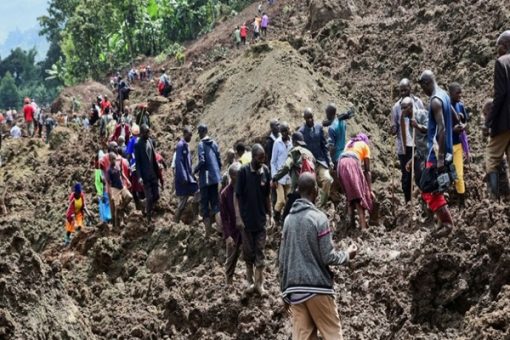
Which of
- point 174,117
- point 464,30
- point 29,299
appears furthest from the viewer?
point 174,117

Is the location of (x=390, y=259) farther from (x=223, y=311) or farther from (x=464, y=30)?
(x=464, y=30)

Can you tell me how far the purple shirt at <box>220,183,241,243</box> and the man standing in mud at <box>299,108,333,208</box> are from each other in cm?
202

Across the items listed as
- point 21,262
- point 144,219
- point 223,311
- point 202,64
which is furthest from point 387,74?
point 202,64

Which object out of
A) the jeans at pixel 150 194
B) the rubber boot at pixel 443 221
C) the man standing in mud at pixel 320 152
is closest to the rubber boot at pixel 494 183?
the rubber boot at pixel 443 221

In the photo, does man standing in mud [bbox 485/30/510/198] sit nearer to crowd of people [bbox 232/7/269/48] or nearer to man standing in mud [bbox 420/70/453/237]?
man standing in mud [bbox 420/70/453/237]

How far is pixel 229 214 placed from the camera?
9336mm

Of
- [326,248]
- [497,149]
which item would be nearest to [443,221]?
[497,149]

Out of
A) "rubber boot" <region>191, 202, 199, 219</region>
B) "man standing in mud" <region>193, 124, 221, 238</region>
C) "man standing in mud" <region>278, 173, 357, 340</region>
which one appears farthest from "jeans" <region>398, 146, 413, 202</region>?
"man standing in mud" <region>278, 173, 357, 340</region>

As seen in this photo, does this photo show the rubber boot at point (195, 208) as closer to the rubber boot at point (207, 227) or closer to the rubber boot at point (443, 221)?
the rubber boot at point (207, 227)

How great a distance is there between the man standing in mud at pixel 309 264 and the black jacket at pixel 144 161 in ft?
22.1

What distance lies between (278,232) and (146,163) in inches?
106

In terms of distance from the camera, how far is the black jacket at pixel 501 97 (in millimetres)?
7125

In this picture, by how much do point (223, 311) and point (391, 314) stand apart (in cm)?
220

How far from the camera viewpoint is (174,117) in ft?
67.2
